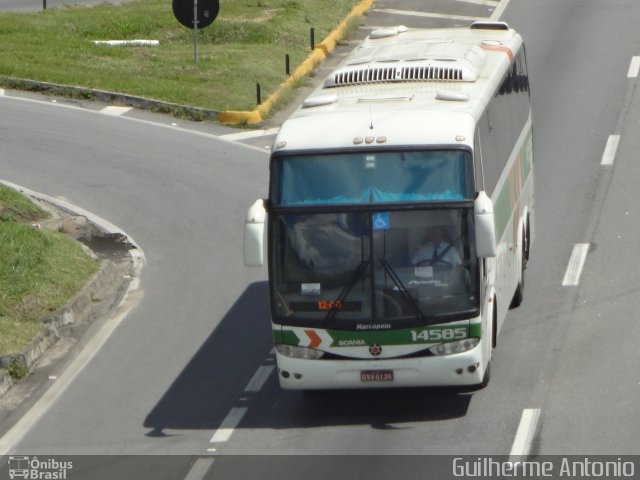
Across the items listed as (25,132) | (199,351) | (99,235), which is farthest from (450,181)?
(25,132)

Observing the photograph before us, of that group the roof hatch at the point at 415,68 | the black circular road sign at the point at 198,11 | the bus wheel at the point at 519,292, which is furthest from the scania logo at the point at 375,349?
the black circular road sign at the point at 198,11

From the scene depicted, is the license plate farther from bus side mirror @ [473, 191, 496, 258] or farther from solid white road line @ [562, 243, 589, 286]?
solid white road line @ [562, 243, 589, 286]

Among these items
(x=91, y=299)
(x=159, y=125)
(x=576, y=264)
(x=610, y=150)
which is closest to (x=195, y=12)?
(x=159, y=125)

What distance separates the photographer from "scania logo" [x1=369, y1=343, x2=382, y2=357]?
44.6 ft

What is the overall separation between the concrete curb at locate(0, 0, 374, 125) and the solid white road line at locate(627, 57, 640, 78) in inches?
265

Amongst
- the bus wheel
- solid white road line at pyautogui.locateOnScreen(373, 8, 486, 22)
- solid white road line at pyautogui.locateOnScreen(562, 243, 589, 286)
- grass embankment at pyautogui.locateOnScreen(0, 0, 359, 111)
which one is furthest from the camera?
solid white road line at pyautogui.locateOnScreen(373, 8, 486, 22)

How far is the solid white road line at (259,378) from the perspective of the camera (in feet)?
49.5

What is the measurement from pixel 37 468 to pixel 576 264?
8419 millimetres

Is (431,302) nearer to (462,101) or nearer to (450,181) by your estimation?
(450,181)

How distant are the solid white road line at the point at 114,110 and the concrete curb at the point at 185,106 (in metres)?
0.22

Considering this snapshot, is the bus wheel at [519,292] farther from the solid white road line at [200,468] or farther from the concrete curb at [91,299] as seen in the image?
the solid white road line at [200,468]

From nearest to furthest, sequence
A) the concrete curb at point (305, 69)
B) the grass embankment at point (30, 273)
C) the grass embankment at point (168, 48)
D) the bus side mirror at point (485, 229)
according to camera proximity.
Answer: the bus side mirror at point (485, 229) < the grass embankment at point (30, 273) < the concrete curb at point (305, 69) < the grass embankment at point (168, 48)

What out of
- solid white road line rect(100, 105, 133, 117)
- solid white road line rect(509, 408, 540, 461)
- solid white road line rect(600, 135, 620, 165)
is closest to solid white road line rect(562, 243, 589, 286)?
solid white road line rect(600, 135, 620, 165)

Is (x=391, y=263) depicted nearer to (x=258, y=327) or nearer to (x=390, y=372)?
(x=390, y=372)
